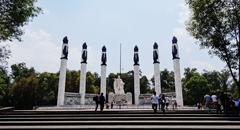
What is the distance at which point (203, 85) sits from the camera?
186 ft

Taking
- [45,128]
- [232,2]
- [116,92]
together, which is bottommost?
[45,128]

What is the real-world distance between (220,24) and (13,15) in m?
14.0

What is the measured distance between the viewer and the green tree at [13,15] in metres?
16.5

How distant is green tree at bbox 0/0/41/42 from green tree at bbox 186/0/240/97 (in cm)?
1148

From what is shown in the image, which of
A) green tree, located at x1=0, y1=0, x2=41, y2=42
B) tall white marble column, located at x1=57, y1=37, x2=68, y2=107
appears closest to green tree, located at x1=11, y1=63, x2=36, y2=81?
tall white marble column, located at x1=57, y1=37, x2=68, y2=107

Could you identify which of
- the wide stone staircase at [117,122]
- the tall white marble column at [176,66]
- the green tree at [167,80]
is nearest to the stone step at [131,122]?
the wide stone staircase at [117,122]

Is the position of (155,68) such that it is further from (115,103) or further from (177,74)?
(115,103)

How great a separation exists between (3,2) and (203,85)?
159 feet

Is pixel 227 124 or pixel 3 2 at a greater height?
pixel 3 2

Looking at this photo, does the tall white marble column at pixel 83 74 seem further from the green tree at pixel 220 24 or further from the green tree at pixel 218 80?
the green tree at pixel 218 80

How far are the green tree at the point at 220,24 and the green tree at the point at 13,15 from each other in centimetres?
1148

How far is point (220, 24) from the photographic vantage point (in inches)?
725

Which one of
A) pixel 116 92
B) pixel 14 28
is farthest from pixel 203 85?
pixel 14 28

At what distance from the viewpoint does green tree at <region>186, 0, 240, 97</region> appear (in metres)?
18.0
